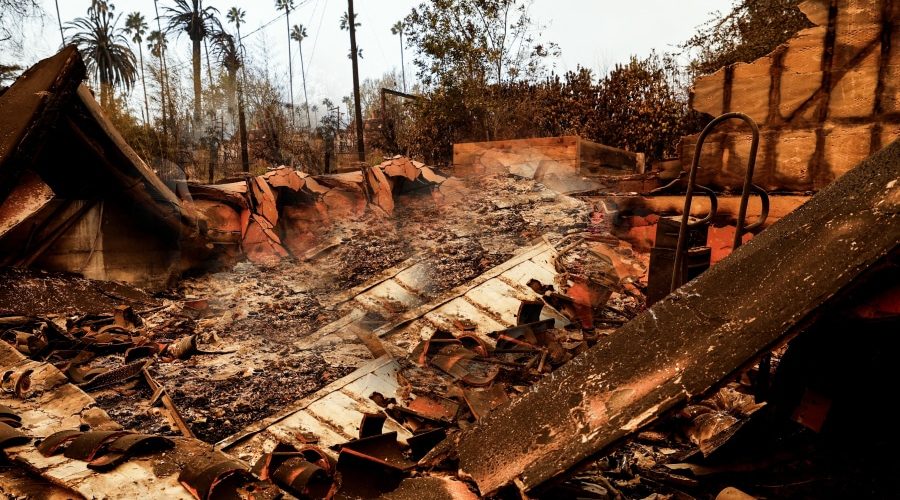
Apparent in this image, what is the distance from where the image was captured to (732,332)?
5.58 ft

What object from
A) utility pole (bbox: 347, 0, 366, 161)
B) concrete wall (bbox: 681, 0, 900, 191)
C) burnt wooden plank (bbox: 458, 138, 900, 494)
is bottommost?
burnt wooden plank (bbox: 458, 138, 900, 494)

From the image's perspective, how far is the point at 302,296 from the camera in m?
6.54

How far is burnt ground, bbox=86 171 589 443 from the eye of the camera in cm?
383

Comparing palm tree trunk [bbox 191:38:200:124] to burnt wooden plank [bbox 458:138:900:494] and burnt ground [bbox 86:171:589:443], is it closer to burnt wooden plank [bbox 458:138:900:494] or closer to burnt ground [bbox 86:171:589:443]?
burnt ground [bbox 86:171:589:443]

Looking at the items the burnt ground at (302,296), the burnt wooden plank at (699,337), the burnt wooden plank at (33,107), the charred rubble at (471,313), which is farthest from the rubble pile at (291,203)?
Result: the burnt wooden plank at (699,337)

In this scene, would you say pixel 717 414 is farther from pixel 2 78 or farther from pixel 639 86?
pixel 639 86

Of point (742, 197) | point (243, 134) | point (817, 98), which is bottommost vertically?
point (742, 197)

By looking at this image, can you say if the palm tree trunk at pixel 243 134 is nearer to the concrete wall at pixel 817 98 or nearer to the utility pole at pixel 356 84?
the utility pole at pixel 356 84

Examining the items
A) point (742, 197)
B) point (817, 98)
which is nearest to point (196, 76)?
point (817, 98)

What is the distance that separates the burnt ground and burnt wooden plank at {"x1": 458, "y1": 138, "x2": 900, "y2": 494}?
237cm

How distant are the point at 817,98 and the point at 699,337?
5.18 metres

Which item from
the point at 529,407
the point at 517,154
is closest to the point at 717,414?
the point at 529,407

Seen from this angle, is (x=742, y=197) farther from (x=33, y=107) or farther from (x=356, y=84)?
(x=356, y=84)

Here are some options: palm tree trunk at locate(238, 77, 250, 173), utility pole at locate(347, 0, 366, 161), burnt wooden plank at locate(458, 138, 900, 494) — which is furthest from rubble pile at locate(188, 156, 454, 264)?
palm tree trunk at locate(238, 77, 250, 173)
